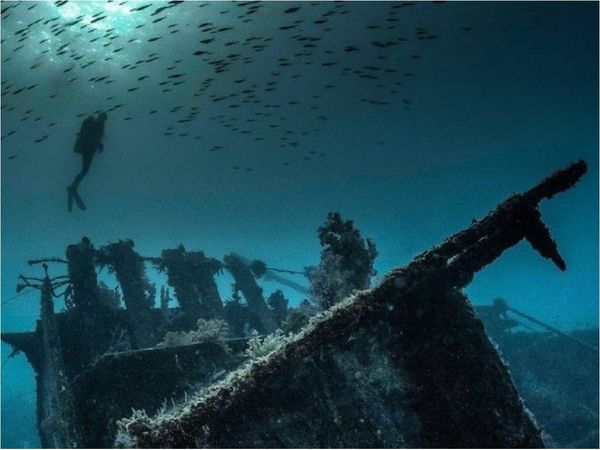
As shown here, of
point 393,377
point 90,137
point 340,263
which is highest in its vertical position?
point 393,377

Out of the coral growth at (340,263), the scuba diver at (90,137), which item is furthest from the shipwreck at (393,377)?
the scuba diver at (90,137)

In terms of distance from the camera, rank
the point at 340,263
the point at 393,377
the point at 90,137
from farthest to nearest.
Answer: the point at 90,137
the point at 340,263
the point at 393,377

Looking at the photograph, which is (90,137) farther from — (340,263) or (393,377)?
(393,377)

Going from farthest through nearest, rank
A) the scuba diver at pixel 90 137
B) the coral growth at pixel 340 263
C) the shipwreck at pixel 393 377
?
the scuba diver at pixel 90 137
the coral growth at pixel 340 263
the shipwreck at pixel 393 377

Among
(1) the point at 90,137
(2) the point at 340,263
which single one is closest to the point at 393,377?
(2) the point at 340,263

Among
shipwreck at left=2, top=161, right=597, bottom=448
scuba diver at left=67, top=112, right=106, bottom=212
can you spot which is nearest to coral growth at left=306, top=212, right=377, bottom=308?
shipwreck at left=2, top=161, right=597, bottom=448

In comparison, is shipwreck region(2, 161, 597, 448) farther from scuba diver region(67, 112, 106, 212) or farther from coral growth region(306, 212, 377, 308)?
scuba diver region(67, 112, 106, 212)

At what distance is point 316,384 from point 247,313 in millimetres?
15966

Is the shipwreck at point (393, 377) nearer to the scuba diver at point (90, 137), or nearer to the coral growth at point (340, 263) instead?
the coral growth at point (340, 263)

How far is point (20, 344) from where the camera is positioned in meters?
16.2

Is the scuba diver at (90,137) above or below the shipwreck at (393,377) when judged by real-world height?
below

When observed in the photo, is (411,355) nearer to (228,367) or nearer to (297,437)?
(297,437)

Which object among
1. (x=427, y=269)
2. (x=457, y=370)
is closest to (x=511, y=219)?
(x=427, y=269)

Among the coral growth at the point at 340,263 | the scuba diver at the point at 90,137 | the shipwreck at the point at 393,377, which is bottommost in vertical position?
the coral growth at the point at 340,263
